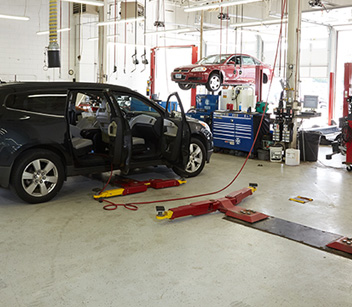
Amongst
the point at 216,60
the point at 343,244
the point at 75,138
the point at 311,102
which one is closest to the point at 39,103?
the point at 75,138

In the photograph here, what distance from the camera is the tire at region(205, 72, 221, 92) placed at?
40.4ft

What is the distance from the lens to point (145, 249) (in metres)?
3.88

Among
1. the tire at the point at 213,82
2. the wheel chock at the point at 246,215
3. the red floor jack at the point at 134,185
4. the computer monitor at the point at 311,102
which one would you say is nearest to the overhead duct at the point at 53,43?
the red floor jack at the point at 134,185

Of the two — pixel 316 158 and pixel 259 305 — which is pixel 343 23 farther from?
pixel 259 305

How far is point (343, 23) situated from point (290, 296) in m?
16.7

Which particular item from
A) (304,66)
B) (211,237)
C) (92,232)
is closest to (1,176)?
(92,232)

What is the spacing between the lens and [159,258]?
3676mm

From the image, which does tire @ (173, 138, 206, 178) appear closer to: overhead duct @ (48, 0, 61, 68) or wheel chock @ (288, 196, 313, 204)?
wheel chock @ (288, 196, 313, 204)

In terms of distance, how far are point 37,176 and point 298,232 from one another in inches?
124

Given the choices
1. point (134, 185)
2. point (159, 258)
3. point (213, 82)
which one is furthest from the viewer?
point (213, 82)

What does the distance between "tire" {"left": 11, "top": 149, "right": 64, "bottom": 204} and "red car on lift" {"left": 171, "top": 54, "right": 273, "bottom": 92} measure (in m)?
7.63

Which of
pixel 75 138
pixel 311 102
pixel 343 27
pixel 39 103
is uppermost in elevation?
pixel 343 27

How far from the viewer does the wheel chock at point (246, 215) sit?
468 centimetres

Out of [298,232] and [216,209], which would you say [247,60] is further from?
[298,232]
